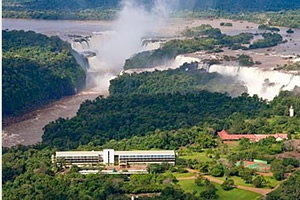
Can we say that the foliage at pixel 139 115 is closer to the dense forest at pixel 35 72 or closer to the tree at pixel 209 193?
the dense forest at pixel 35 72

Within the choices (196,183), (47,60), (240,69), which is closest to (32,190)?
(196,183)

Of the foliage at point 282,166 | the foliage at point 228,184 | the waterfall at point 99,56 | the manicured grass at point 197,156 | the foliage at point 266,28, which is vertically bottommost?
the waterfall at point 99,56

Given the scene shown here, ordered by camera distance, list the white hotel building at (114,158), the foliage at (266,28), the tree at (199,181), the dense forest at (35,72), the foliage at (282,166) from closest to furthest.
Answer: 1. the tree at (199,181)
2. the foliage at (282,166)
3. the white hotel building at (114,158)
4. the dense forest at (35,72)
5. the foliage at (266,28)

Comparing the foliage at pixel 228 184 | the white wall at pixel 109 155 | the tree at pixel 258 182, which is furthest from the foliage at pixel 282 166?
the white wall at pixel 109 155

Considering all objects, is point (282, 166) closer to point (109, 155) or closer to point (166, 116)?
point (109, 155)

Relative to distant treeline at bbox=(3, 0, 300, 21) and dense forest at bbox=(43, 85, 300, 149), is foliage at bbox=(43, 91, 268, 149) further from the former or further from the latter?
distant treeline at bbox=(3, 0, 300, 21)

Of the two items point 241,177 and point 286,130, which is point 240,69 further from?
point 241,177

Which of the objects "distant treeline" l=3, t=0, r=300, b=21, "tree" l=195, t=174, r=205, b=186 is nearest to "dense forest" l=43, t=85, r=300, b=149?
"tree" l=195, t=174, r=205, b=186
